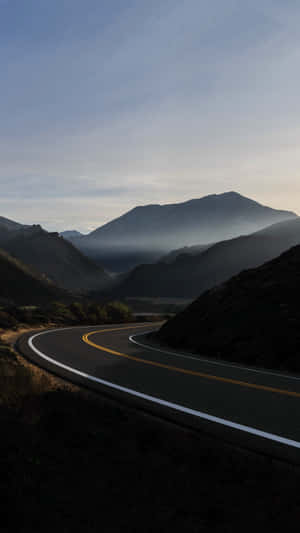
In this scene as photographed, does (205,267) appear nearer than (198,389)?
No

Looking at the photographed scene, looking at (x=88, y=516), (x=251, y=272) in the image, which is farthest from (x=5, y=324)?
(x=88, y=516)

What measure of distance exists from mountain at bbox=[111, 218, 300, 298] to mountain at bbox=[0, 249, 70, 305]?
38.4m

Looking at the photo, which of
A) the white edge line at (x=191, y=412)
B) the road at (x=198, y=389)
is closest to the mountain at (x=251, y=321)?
the road at (x=198, y=389)

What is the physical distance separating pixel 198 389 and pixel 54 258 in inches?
6190

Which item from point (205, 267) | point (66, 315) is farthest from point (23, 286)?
point (205, 267)

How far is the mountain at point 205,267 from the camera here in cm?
12509

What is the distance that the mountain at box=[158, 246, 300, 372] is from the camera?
1395 cm

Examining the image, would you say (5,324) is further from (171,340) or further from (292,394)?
(292,394)

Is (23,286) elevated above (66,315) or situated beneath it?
elevated above

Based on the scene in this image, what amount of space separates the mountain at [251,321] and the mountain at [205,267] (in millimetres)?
97241

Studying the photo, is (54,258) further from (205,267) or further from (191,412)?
(191,412)

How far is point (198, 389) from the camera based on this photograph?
9.13 m

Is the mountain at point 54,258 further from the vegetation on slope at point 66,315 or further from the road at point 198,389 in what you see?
the road at point 198,389

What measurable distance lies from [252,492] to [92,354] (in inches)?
433
